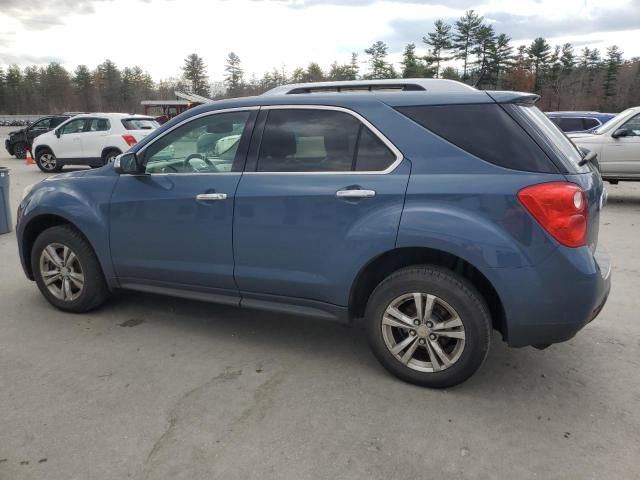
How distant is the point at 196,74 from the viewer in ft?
323

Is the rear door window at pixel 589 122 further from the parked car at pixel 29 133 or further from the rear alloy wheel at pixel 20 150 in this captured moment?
the rear alloy wheel at pixel 20 150

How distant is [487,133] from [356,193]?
0.83 m

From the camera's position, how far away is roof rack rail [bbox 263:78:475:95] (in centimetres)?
339

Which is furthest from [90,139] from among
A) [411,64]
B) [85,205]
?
[411,64]

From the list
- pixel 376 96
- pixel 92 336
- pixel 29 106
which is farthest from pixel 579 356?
pixel 29 106

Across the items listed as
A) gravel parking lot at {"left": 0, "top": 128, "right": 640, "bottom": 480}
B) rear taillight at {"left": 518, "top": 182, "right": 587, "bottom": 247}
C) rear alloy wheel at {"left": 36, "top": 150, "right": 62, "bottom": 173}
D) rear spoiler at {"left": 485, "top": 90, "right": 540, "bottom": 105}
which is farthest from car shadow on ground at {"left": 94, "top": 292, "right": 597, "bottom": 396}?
rear alloy wheel at {"left": 36, "top": 150, "right": 62, "bottom": 173}

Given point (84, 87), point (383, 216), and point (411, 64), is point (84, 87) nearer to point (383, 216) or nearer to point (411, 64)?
point (411, 64)

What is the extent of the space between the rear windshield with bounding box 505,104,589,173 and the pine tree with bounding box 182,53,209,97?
10034 cm

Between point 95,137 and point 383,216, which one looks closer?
point 383,216

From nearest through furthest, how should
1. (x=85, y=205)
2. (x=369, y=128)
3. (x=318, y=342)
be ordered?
(x=369, y=128) < (x=318, y=342) < (x=85, y=205)

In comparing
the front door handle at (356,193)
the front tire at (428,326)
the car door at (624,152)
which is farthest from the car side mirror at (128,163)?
the car door at (624,152)

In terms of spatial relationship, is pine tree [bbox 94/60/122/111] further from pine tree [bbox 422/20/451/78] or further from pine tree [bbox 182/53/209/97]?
pine tree [bbox 422/20/451/78]

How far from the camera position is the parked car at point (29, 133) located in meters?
20.6

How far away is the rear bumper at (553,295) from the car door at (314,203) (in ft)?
2.48
